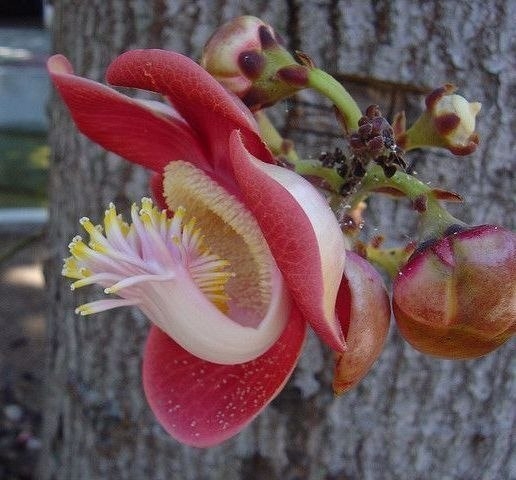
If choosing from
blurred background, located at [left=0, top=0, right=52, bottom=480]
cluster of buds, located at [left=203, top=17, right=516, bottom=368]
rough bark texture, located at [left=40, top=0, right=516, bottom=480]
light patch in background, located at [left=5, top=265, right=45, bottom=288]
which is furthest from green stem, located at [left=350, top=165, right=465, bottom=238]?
light patch in background, located at [left=5, top=265, right=45, bottom=288]

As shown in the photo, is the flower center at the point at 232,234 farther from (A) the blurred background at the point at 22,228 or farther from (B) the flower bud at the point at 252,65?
(A) the blurred background at the point at 22,228

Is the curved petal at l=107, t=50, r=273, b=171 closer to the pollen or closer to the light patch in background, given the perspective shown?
the pollen

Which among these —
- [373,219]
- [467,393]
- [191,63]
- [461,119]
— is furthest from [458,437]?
[191,63]

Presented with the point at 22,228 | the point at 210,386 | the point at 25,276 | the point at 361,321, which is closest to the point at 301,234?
the point at 361,321

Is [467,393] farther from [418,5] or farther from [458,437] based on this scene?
[418,5]

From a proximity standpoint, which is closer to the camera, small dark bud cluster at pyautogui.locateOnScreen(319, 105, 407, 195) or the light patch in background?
small dark bud cluster at pyautogui.locateOnScreen(319, 105, 407, 195)

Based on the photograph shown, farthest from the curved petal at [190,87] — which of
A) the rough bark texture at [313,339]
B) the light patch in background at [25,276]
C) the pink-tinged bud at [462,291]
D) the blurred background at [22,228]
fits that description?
the light patch in background at [25,276]
